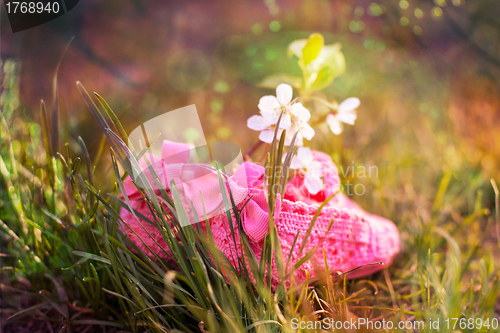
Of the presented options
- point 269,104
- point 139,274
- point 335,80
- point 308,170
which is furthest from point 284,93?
point 335,80

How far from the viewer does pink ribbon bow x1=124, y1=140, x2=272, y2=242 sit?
38cm

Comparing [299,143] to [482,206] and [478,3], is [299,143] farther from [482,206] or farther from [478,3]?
[478,3]

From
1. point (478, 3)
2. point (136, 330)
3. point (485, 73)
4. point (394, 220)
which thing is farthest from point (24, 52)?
point (485, 73)

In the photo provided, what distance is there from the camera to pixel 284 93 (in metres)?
0.41

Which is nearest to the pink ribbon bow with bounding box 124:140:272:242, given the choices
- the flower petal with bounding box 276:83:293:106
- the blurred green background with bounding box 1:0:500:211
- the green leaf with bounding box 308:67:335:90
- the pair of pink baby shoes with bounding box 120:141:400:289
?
the pair of pink baby shoes with bounding box 120:141:400:289

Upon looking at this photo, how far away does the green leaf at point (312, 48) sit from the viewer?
492 millimetres

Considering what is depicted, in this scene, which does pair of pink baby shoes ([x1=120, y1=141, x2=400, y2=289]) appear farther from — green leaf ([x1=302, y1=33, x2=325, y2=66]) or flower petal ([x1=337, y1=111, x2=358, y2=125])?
green leaf ([x1=302, y1=33, x2=325, y2=66])

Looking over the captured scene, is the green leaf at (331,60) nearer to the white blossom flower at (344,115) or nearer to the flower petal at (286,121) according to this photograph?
the white blossom flower at (344,115)

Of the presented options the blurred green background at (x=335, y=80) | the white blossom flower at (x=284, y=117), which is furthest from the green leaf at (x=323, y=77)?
the blurred green background at (x=335, y=80)

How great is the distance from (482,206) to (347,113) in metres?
0.66

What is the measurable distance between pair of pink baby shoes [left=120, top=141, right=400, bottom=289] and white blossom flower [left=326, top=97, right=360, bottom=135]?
0.27ft

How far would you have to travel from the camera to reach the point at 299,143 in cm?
41

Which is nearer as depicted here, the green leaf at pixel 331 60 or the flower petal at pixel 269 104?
the flower petal at pixel 269 104

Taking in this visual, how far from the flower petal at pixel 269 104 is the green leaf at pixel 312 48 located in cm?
14
